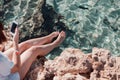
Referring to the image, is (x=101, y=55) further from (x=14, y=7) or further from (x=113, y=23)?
(x=14, y=7)

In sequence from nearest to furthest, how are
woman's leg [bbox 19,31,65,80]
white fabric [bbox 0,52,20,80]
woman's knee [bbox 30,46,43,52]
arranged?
white fabric [bbox 0,52,20,80] < woman's leg [bbox 19,31,65,80] < woman's knee [bbox 30,46,43,52]

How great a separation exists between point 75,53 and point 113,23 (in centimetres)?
442

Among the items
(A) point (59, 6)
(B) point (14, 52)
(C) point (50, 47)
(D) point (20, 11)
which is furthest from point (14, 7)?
(B) point (14, 52)

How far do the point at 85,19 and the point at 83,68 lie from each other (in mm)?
5137

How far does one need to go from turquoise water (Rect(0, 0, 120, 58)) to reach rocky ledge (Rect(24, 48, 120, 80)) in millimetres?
3640

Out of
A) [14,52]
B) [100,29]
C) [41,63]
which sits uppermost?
[14,52]

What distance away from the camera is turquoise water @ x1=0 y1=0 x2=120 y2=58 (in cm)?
935

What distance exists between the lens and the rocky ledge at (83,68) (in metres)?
4.91

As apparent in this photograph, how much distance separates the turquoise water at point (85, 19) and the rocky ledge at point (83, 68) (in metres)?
3.64

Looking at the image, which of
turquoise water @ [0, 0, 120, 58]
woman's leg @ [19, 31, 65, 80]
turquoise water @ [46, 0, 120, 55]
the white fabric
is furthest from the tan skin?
turquoise water @ [46, 0, 120, 55]

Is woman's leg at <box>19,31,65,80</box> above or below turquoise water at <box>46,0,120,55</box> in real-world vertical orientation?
above

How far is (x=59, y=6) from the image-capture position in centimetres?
1077

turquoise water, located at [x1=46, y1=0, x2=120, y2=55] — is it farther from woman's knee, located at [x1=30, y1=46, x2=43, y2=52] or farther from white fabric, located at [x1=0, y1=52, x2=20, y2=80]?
white fabric, located at [x1=0, y1=52, x2=20, y2=80]

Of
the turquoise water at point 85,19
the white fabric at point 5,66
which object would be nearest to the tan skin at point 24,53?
the white fabric at point 5,66
